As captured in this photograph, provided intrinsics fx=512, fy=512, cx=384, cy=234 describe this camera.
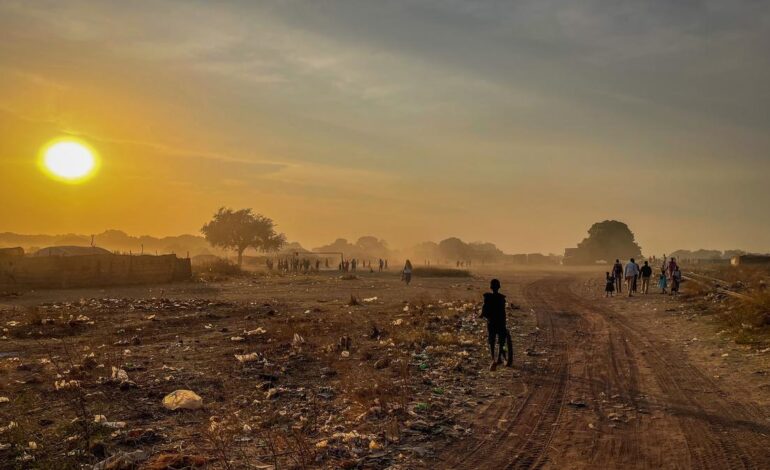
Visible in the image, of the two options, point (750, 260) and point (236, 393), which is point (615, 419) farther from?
point (750, 260)

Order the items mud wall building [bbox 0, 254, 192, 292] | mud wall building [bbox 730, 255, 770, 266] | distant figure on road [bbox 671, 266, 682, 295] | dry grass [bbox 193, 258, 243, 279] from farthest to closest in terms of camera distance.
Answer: mud wall building [bbox 730, 255, 770, 266] < dry grass [bbox 193, 258, 243, 279] < mud wall building [bbox 0, 254, 192, 292] < distant figure on road [bbox 671, 266, 682, 295]

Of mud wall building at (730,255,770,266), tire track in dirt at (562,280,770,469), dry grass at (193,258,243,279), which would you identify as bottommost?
tire track in dirt at (562,280,770,469)

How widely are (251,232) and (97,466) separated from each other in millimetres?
73492

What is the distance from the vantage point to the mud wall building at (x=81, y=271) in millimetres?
30750

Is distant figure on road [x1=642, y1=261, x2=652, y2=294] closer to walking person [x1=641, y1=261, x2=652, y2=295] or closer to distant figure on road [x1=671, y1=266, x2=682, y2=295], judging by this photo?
walking person [x1=641, y1=261, x2=652, y2=295]

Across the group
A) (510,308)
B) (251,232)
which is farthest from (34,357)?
(251,232)

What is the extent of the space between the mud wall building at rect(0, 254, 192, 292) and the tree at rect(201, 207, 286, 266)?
132ft

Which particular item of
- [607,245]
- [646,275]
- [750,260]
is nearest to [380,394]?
[646,275]

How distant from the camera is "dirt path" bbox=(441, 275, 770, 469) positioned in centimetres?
626

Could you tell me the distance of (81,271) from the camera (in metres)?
32.5

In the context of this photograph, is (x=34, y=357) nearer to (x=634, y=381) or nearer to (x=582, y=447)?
(x=582, y=447)

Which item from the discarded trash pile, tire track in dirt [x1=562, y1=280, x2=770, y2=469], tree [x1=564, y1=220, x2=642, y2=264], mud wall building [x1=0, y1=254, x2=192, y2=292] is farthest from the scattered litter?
tree [x1=564, y1=220, x2=642, y2=264]

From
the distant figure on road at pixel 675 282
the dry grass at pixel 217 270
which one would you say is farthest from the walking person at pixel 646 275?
the dry grass at pixel 217 270

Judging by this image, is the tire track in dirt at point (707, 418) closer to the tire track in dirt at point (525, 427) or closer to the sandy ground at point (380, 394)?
the sandy ground at point (380, 394)
